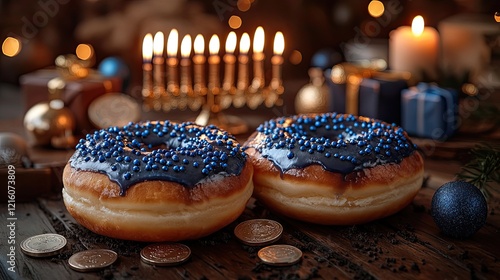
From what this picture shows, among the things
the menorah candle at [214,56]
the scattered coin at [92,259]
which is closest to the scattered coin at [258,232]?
the scattered coin at [92,259]

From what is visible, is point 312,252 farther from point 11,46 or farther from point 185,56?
point 11,46

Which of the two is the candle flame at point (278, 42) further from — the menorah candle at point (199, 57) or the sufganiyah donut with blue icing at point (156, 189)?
the sufganiyah donut with blue icing at point (156, 189)

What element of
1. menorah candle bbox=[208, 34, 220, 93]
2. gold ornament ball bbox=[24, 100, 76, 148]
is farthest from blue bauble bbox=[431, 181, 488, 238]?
gold ornament ball bbox=[24, 100, 76, 148]

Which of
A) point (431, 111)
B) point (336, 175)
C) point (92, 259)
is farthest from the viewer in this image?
point (431, 111)

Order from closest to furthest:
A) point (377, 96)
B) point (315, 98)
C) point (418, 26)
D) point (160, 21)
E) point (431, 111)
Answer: point (431, 111)
point (377, 96)
point (418, 26)
point (315, 98)
point (160, 21)

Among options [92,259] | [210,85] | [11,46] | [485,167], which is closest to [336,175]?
[485,167]

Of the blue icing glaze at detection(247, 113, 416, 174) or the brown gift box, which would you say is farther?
the brown gift box

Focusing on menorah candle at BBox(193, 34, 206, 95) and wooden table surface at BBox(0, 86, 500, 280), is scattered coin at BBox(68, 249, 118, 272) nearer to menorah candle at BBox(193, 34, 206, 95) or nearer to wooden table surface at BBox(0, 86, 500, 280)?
wooden table surface at BBox(0, 86, 500, 280)
